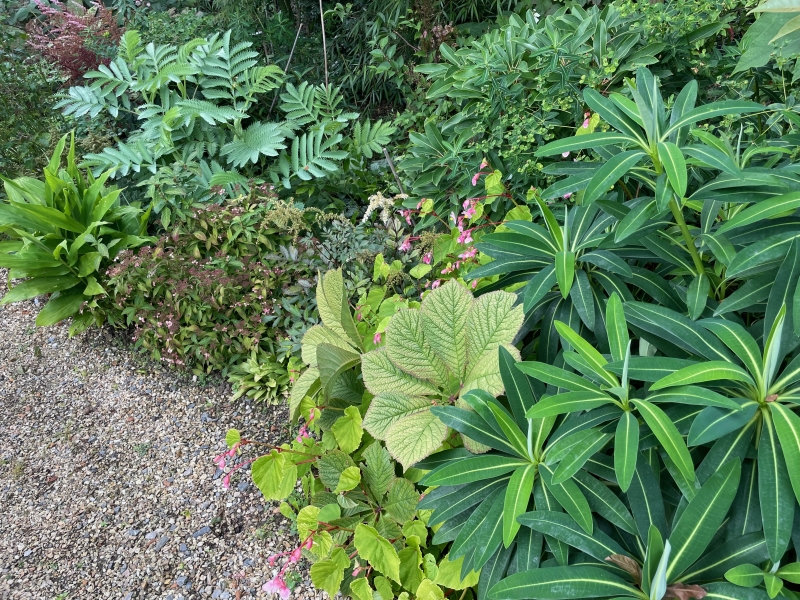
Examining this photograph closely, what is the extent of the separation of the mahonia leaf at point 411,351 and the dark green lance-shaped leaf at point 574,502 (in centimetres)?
45

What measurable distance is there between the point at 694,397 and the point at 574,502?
273 mm

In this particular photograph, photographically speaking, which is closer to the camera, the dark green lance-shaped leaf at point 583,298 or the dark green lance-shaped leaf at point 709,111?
the dark green lance-shaped leaf at point 709,111

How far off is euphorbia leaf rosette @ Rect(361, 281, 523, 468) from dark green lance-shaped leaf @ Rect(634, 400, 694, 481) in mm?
447

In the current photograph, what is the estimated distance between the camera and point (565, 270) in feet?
3.83

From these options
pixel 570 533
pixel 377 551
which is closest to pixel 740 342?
pixel 570 533

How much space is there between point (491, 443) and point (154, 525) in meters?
1.55

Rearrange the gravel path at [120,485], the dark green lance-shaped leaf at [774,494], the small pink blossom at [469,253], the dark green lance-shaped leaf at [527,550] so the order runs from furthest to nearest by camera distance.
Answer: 1. the gravel path at [120,485]
2. the small pink blossom at [469,253]
3. the dark green lance-shaped leaf at [527,550]
4. the dark green lance-shaped leaf at [774,494]

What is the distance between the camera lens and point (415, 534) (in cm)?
142

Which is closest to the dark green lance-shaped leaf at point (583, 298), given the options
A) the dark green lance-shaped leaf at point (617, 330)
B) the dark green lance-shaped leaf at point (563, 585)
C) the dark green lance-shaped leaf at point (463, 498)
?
the dark green lance-shaped leaf at point (617, 330)

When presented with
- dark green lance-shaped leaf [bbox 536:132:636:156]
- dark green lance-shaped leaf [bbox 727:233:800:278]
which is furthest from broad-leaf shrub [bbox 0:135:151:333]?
dark green lance-shaped leaf [bbox 727:233:800:278]

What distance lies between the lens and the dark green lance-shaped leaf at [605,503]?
98 centimetres

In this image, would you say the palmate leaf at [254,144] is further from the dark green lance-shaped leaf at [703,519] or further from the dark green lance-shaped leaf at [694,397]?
the dark green lance-shaped leaf at [703,519]

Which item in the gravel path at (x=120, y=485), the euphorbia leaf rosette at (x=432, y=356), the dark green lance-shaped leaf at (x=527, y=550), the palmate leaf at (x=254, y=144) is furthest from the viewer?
the palmate leaf at (x=254, y=144)

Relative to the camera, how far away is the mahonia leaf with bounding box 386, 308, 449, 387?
1.39 metres
